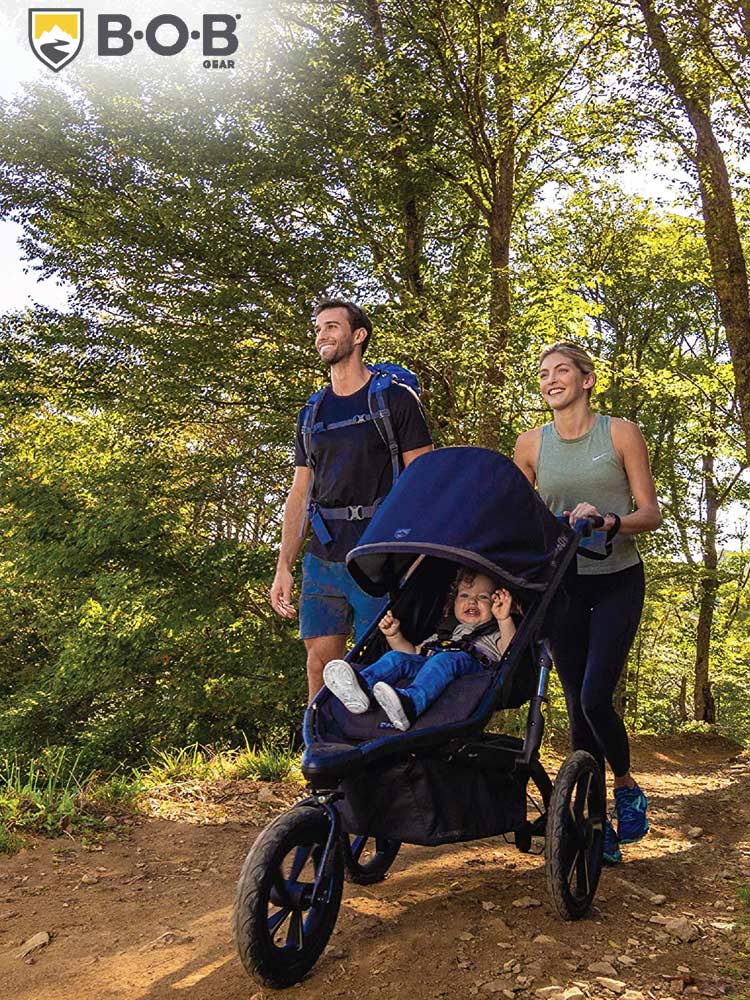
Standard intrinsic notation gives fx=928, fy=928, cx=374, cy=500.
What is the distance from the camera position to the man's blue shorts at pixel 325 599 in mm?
4281

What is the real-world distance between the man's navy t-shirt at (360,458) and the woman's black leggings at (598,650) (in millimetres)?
979

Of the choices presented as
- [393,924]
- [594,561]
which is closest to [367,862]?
[393,924]

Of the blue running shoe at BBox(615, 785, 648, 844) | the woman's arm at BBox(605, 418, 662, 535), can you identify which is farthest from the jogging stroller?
the blue running shoe at BBox(615, 785, 648, 844)

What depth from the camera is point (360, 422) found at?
425 centimetres

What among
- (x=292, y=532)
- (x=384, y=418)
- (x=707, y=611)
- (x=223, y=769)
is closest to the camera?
(x=384, y=418)

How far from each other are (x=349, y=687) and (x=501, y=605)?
83cm

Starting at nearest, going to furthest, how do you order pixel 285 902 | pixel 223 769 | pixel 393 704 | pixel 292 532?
pixel 285 902
pixel 393 704
pixel 292 532
pixel 223 769

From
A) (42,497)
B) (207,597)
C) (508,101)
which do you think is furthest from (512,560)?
(42,497)

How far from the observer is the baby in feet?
10.2

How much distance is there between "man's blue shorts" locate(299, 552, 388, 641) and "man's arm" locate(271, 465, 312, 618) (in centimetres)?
11

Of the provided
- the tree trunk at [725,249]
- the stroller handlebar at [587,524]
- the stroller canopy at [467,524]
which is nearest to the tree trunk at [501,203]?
the tree trunk at [725,249]

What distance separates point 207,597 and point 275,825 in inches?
376

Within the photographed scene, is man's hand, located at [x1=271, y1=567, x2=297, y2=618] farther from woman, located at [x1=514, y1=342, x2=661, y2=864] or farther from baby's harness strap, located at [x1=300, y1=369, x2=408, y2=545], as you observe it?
woman, located at [x1=514, y1=342, x2=661, y2=864]

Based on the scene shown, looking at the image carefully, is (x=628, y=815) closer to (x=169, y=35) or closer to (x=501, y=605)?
(x=501, y=605)
